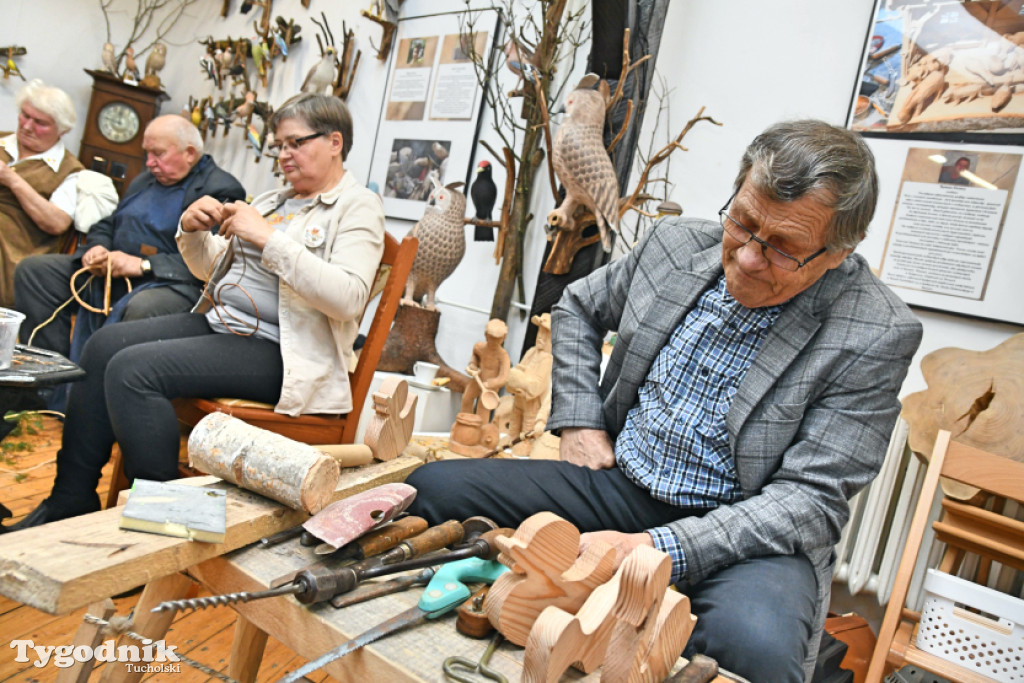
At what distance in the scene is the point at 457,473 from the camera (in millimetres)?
1429

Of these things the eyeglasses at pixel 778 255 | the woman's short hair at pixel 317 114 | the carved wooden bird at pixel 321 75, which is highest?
the carved wooden bird at pixel 321 75

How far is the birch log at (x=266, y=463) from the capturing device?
3.43 feet

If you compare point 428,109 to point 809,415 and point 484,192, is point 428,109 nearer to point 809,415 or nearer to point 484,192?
point 484,192

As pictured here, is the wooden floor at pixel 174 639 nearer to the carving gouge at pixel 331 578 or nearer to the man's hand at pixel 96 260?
the carving gouge at pixel 331 578

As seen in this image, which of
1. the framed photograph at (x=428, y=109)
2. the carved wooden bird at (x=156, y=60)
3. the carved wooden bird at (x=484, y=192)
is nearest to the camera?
the carved wooden bird at (x=484, y=192)

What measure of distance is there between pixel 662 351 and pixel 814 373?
1.12ft

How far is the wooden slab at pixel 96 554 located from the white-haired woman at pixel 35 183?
3.35 meters

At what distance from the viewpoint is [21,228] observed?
3639 mm

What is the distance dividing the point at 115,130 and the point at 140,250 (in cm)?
291

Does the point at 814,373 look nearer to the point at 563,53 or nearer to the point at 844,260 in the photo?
the point at 844,260

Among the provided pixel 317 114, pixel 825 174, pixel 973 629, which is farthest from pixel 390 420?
pixel 973 629

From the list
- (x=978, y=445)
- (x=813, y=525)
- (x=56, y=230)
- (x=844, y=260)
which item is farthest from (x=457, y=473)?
(x=56, y=230)

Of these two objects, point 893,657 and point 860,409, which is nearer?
point 860,409

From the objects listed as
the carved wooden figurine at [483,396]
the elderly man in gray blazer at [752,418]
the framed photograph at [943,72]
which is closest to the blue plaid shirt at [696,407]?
the elderly man in gray blazer at [752,418]
